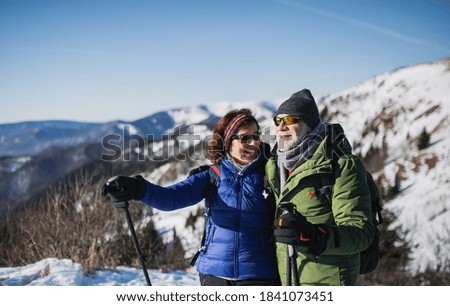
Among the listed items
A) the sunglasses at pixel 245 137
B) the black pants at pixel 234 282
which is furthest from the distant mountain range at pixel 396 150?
the black pants at pixel 234 282

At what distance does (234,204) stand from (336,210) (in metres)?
0.78

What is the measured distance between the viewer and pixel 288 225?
6.11 feet

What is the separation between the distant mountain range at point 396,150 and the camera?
1277 cm

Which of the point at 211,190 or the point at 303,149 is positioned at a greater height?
the point at 303,149

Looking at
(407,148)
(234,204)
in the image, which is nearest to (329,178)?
(234,204)

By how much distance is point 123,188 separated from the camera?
2.46 meters

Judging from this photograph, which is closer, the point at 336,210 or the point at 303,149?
the point at 336,210

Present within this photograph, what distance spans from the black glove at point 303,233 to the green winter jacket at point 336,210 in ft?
0.12

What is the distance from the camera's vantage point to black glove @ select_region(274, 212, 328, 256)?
184cm

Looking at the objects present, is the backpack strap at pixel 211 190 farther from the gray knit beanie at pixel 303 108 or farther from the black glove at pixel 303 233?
the black glove at pixel 303 233

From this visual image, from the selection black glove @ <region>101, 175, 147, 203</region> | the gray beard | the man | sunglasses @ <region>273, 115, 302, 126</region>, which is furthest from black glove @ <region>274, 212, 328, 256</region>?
black glove @ <region>101, 175, 147, 203</region>

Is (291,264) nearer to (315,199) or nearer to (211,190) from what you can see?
(315,199)

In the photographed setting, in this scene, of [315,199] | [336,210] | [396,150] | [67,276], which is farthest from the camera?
[396,150]

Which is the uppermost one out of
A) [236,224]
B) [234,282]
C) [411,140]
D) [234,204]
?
[411,140]
